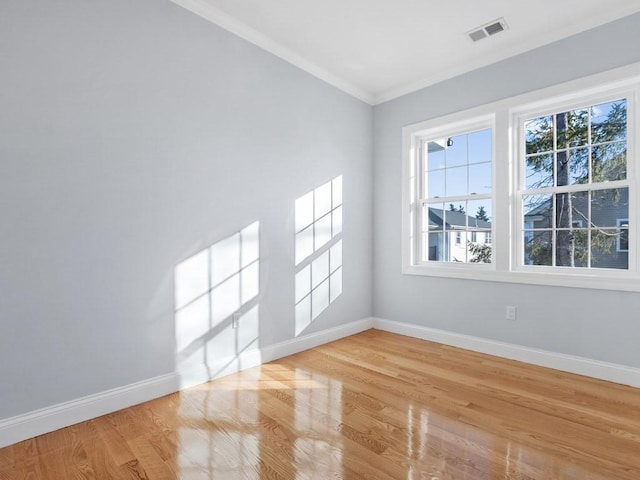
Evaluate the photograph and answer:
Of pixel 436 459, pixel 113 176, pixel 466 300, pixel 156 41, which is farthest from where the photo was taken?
pixel 466 300

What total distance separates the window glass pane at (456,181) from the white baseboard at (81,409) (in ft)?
10.3

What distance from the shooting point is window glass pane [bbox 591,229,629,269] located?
2.72 m

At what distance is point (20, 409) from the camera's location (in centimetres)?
185

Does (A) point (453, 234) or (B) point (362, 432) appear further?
(A) point (453, 234)

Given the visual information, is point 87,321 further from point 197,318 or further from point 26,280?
point 197,318

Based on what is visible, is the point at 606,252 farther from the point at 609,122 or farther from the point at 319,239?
the point at 319,239

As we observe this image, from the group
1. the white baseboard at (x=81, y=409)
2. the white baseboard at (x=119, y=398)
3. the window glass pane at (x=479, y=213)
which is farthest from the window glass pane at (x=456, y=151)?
the white baseboard at (x=81, y=409)

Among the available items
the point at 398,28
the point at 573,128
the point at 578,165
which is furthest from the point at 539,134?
the point at 398,28

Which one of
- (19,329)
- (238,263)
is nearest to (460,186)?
(238,263)

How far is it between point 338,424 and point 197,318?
1.26 metres

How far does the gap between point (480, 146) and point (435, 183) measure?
23.3 inches

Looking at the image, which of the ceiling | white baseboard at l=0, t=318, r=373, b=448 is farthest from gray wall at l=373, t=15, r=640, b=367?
white baseboard at l=0, t=318, r=373, b=448

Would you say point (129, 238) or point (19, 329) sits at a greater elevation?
point (129, 238)

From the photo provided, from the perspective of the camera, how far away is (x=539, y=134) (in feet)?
10.4
